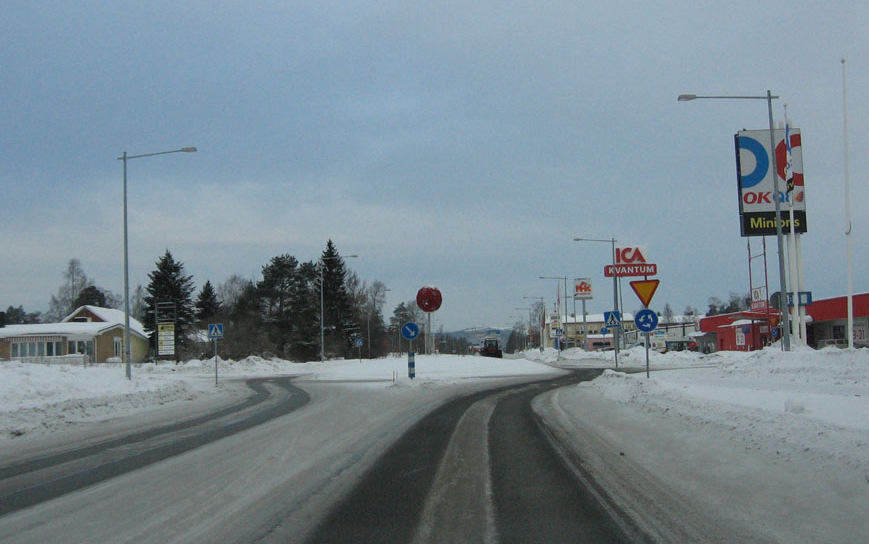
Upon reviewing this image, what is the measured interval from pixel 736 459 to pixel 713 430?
7.23 ft

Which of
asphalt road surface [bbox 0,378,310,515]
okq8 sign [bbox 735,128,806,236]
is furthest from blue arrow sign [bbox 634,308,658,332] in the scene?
okq8 sign [bbox 735,128,806,236]

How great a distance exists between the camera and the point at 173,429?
1490 cm

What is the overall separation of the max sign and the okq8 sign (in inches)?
258

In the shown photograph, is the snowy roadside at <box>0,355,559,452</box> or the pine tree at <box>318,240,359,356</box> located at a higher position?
the pine tree at <box>318,240,359,356</box>

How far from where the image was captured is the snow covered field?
672cm

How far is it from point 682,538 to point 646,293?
1718 centimetres

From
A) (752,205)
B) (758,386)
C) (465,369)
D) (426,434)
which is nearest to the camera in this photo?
(426,434)

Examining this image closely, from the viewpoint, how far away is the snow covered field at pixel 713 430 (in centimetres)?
672

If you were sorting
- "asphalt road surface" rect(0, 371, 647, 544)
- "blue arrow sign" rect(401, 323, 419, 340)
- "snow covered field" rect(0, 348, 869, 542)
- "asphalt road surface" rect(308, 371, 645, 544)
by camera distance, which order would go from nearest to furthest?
"asphalt road surface" rect(308, 371, 645, 544)
"asphalt road surface" rect(0, 371, 647, 544)
"snow covered field" rect(0, 348, 869, 542)
"blue arrow sign" rect(401, 323, 419, 340)

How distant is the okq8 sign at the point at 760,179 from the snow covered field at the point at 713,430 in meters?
13.8

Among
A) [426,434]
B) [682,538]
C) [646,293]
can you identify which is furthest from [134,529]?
[646,293]

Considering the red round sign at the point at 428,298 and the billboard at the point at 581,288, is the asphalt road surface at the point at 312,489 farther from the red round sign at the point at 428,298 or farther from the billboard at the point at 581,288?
the billboard at the point at 581,288

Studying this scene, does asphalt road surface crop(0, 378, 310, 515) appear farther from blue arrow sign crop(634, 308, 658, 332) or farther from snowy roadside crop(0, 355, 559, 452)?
blue arrow sign crop(634, 308, 658, 332)

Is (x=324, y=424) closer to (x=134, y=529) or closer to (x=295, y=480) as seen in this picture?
(x=295, y=480)
